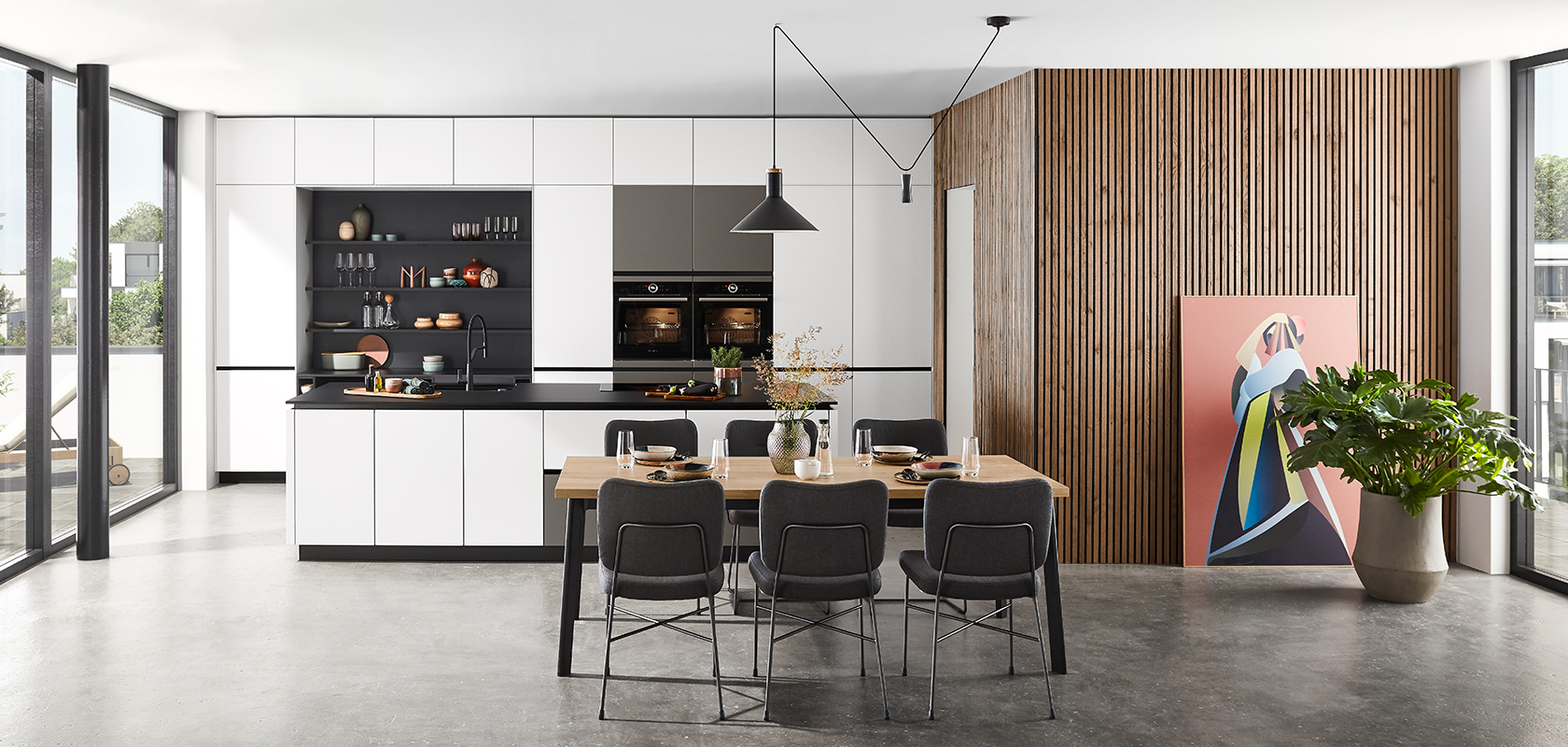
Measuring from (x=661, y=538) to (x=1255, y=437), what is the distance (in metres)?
3.53

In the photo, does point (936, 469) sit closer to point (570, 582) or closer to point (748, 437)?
point (748, 437)

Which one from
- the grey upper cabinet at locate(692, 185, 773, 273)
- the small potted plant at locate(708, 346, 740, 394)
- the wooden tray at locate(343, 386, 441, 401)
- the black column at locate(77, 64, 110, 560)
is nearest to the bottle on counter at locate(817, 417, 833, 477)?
the small potted plant at locate(708, 346, 740, 394)

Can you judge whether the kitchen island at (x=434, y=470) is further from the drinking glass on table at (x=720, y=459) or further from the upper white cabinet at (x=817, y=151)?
the upper white cabinet at (x=817, y=151)

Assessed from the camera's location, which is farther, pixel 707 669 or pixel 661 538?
pixel 707 669

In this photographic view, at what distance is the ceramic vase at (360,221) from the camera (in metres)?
7.57

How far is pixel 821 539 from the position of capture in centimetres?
338

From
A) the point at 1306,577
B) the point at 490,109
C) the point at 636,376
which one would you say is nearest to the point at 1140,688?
the point at 1306,577

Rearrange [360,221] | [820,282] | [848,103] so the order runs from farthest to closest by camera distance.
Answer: [360,221] → [820,282] → [848,103]

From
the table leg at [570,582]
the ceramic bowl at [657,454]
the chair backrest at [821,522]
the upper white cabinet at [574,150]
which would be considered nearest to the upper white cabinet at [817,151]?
the upper white cabinet at [574,150]

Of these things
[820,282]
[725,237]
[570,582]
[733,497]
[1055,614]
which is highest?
[725,237]

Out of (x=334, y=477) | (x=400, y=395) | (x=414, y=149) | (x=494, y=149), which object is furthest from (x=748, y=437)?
(x=414, y=149)

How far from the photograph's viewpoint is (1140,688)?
144 inches

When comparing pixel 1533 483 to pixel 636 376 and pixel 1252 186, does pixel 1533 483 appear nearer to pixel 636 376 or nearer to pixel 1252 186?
pixel 1252 186

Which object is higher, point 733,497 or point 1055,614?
point 733,497
